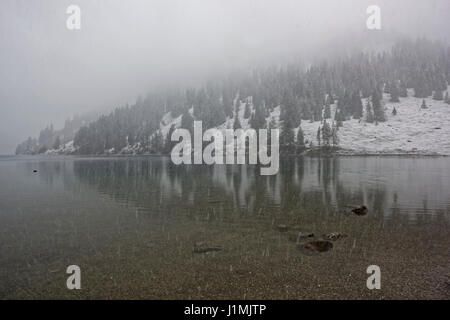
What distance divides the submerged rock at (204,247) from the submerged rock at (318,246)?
4.85 m

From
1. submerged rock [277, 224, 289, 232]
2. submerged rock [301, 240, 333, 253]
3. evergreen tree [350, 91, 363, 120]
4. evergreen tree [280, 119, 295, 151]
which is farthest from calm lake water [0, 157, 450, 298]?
evergreen tree [350, 91, 363, 120]

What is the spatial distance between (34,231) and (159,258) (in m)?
11.4

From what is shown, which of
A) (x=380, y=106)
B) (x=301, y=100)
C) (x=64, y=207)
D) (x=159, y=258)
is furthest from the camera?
(x=301, y=100)

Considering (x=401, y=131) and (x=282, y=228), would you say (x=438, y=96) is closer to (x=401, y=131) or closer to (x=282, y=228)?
(x=401, y=131)

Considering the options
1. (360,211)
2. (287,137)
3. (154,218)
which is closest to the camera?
(154,218)

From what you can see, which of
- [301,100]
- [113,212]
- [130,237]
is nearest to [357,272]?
[130,237]

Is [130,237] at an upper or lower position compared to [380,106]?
lower

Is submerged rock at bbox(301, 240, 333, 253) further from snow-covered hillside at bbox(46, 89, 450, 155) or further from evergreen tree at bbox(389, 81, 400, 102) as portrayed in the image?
evergreen tree at bbox(389, 81, 400, 102)

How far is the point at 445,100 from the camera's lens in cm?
17262

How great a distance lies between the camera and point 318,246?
15117 millimetres

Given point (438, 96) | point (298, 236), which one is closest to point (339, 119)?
point (438, 96)

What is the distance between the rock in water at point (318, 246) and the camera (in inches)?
588

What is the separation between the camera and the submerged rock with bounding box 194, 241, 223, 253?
49.4 ft
